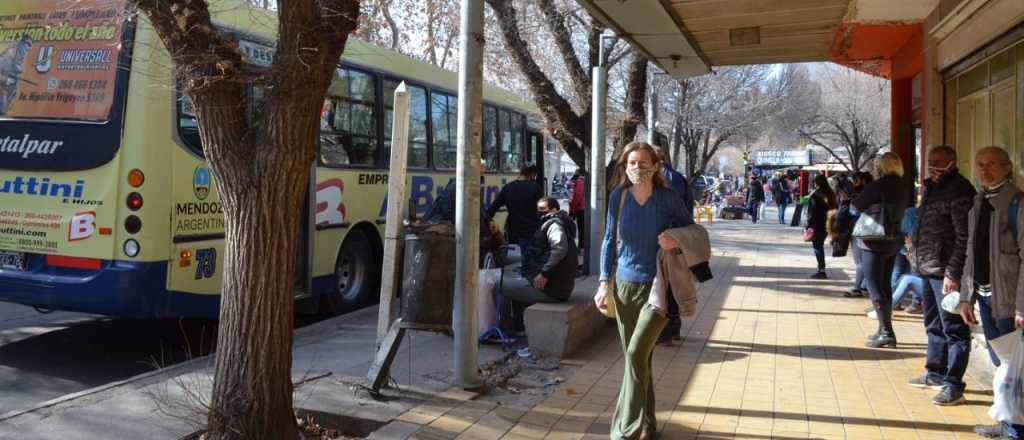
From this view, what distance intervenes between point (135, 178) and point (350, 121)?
3155mm

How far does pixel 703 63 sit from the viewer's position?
30.9 feet

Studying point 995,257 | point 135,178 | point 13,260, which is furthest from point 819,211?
point 13,260

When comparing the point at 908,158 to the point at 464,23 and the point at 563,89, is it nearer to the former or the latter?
the point at 464,23

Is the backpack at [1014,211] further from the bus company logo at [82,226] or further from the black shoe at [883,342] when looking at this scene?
the bus company logo at [82,226]

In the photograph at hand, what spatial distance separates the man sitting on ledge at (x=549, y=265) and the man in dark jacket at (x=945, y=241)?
8.66 feet

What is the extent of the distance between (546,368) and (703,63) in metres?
4.60

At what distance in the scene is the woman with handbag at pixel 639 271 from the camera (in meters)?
4.51

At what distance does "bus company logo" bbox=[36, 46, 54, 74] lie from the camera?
23.1 ft

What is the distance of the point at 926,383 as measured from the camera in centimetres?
597

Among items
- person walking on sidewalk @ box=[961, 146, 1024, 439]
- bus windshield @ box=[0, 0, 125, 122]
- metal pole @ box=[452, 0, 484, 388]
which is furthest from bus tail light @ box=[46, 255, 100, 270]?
person walking on sidewalk @ box=[961, 146, 1024, 439]

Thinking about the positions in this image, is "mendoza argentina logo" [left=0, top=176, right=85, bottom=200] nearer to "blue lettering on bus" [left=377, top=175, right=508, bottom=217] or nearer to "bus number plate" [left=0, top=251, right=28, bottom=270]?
"bus number plate" [left=0, top=251, right=28, bottom=270]

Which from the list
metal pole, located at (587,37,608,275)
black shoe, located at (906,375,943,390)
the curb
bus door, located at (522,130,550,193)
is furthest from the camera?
bus door, located at (522,130,550,193)

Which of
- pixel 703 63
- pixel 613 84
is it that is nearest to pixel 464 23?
pixel 703 63

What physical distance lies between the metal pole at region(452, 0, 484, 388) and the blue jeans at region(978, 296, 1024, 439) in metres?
3.07
